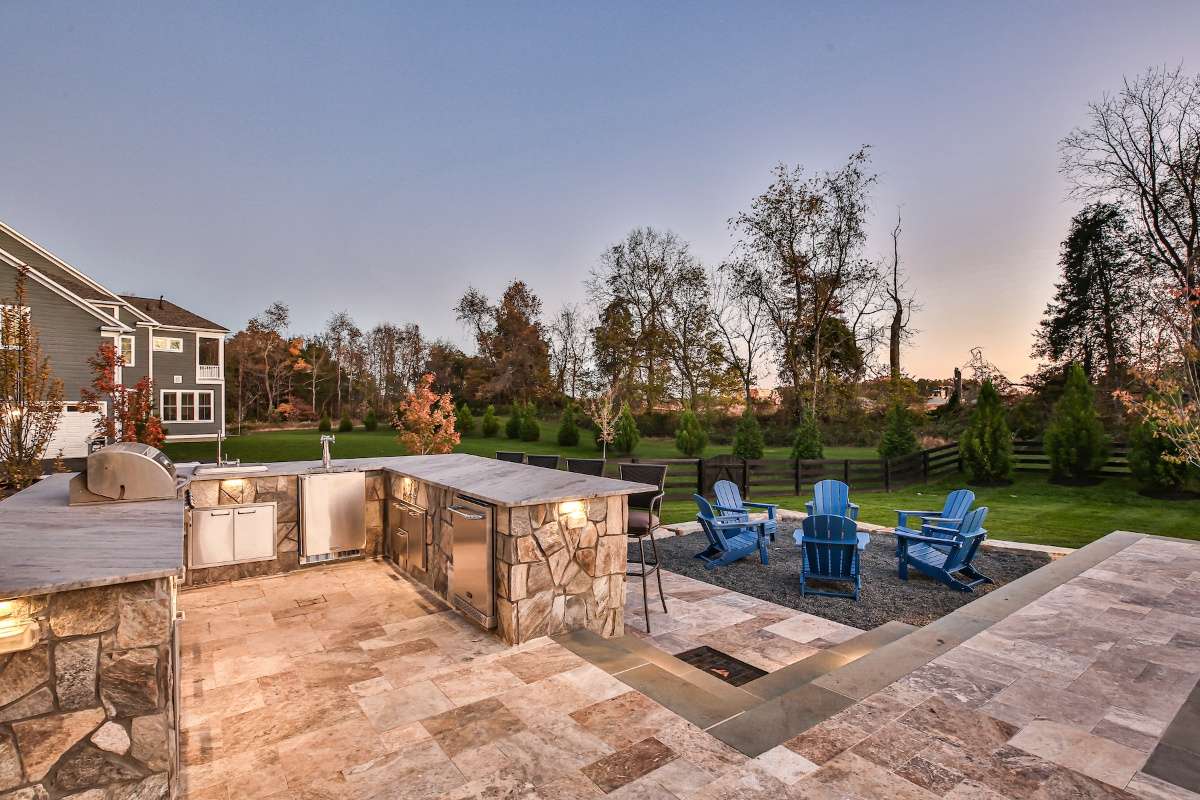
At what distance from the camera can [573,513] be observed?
3.51 m

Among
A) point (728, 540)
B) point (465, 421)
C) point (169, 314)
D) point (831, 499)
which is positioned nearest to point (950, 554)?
point (831, 499)

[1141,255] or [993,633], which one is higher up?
[1141,255]

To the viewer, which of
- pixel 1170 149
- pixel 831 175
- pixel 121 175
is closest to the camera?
pixel 121 175

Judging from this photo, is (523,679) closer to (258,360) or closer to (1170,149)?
(1170,149)

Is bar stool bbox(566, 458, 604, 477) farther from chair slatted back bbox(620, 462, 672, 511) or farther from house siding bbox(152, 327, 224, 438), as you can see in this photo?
house siding bbox(152, 327, 224, 438)

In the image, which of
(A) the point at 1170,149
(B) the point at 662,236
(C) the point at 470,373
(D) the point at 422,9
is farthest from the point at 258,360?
(A) the point at 1170,149

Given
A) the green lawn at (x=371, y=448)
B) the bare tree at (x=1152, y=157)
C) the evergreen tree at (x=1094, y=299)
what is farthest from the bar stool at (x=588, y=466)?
the evergreen tree at (x=1094, y=299)

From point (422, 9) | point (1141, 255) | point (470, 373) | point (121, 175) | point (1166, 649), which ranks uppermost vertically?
point (422, 9)

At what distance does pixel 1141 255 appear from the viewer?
1565 cm

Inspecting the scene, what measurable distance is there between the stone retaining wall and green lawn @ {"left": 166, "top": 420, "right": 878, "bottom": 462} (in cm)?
1652

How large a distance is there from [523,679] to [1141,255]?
21.6m

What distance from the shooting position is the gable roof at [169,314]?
62.7 ft

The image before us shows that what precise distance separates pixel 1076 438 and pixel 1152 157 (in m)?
8.10

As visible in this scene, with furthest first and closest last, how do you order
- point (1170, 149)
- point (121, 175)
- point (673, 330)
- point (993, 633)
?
1. point (673, 330)
2. point (1170, 149)
3. point (121, 175)
4. point (993, 633)
